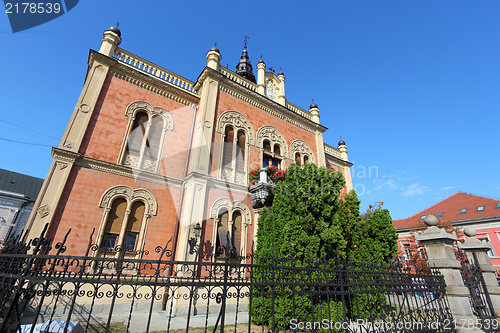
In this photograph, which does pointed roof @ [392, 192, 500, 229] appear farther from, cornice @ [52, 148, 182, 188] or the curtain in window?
cornice @ [52, 148, 182, 188]

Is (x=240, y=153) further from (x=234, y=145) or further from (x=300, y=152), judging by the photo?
(x=300, y=152)

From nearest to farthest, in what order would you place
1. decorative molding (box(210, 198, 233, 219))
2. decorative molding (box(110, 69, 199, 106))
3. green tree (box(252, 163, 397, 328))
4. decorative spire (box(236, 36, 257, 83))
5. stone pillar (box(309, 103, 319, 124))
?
green tree (box(252, 163, 397, 328)) < decorative molding (box(210, 198, 233, 219)) < decorative molding (box(110, 69, 199, 106)) < stone pillar (box(309, 103, 319, 124)) < decorative spire (box(236, 36, 257, 83))

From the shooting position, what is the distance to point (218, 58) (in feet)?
40.6

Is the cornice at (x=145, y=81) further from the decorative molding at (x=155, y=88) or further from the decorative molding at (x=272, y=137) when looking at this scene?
the decorative molding at (x=272, y=137)

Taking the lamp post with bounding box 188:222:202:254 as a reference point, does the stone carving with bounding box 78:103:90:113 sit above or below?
above

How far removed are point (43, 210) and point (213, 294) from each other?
7040 millimetres

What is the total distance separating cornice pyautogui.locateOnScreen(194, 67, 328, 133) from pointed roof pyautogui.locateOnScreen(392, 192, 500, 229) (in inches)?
607

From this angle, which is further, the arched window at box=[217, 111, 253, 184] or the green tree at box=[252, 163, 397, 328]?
the arched window at box=[217, 111, 253, 184]

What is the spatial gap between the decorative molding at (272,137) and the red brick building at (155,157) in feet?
0.21

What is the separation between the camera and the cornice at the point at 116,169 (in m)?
8.02

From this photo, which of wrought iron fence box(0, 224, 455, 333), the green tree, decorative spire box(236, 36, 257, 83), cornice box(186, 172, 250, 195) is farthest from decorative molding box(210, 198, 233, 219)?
decorative spire box(236, 36, 257, 83)

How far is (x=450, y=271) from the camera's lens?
16.4 feet

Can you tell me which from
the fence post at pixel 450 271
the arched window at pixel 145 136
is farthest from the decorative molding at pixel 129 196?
the fence post at pixel 450 271

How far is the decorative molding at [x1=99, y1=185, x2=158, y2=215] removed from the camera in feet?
28.0
